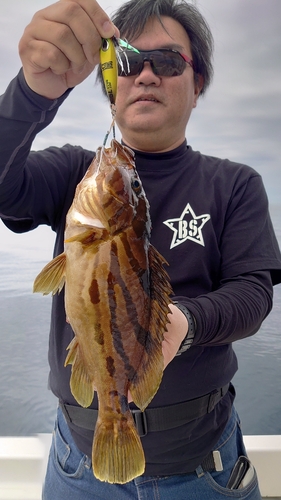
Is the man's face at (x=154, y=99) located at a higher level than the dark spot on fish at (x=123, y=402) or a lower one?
higher

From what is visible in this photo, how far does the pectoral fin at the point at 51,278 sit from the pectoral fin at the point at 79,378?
0.59ft

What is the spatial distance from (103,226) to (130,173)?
0.23m

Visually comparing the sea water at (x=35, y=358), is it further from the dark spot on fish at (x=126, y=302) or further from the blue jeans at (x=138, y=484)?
the dark spot on fish at (x=126, y=302)

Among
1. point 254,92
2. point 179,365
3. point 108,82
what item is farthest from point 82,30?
point 254,92

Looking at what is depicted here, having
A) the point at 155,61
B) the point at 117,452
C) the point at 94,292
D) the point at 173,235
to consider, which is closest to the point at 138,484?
the point at 117,452

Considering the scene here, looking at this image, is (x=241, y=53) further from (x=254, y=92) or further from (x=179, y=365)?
(x=179, y=365)

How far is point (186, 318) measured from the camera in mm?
1282

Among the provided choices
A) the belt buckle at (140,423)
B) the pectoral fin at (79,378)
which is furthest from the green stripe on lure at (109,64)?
the belt buckle at (140,423)

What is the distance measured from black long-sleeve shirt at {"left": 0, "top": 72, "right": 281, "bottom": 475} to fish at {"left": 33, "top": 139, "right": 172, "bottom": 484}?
0.23m

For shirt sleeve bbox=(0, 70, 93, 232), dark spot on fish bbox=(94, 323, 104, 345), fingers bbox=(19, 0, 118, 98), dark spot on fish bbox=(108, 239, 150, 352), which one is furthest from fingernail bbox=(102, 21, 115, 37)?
dark spot on fish bbox=(94, 323, 104, 345)

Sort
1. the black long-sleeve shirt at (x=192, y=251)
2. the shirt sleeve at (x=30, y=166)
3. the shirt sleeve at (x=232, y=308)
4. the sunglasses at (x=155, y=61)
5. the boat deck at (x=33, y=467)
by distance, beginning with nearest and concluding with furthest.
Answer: the shirt sleeve at (x=30, y=166)
the shirt sleeve at (x=232, y=308)
the black long-sleeve shirt at (x=192, y=251)
the sunglasses at (x=155, y=61)
the boat deck at (x=33, y=467)

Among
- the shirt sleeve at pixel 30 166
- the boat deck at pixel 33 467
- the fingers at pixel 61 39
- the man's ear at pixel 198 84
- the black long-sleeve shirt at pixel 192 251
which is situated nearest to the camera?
the fingers at pixel 61 39

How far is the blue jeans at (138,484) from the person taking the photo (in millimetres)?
1540

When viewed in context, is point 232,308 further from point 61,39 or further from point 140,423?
point 61,39
